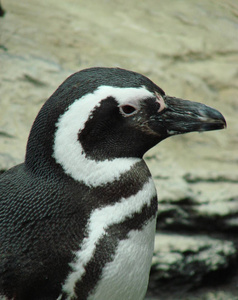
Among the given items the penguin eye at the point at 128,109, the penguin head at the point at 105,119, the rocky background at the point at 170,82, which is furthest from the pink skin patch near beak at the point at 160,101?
the rocky background at the point at 170,82

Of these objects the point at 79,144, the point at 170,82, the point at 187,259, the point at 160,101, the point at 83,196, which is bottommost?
the point at 187,259

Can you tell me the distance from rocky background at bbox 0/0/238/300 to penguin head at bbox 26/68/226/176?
1068 millimetres

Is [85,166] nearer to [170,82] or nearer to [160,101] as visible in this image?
[160,101]

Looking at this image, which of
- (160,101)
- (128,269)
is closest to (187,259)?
(128,269)

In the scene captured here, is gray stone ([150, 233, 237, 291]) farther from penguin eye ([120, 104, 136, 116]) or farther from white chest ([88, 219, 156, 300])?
penguin eye ([120, 104, 136, 116])

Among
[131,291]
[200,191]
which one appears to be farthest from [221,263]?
[131,291]

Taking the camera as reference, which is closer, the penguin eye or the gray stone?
the penguin eye

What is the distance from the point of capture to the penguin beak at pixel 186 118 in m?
2.03

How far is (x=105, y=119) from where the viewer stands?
1.91 meters

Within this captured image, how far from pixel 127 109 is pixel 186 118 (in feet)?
0.75

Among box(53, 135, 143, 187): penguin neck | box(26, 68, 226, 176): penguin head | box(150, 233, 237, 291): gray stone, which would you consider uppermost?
box(26, 68, 226, 176): penguin head

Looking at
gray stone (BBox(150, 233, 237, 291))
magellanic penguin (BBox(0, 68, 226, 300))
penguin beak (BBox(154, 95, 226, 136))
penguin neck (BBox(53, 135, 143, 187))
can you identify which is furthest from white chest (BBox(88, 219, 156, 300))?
gray stone (BBox(150, 233, 237, 291))

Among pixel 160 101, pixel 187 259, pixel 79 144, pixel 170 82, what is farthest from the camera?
pixel 170 82

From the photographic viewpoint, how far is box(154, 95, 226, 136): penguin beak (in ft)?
6.66
